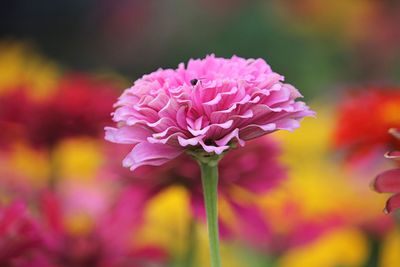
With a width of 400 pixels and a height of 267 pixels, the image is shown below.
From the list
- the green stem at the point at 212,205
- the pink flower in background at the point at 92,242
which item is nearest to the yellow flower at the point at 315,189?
the pink flower in background at the point at 92,242

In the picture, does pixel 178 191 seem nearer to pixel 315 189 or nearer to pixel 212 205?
pixel 315 189

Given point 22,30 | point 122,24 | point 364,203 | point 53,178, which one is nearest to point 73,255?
point 53,178

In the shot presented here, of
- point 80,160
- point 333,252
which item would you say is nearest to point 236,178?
point 333,252

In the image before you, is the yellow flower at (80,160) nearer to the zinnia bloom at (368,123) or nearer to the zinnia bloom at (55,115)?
the zinnia bloom at (55,115)

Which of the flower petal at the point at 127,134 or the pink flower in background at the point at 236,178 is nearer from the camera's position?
the flower petal at the point at 127,134

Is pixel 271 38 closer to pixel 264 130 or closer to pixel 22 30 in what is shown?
pixel 22 30

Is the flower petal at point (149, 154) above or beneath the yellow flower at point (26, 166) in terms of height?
beneath

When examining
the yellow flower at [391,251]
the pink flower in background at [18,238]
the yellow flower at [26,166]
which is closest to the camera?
the pink flower in background at [18,238]
